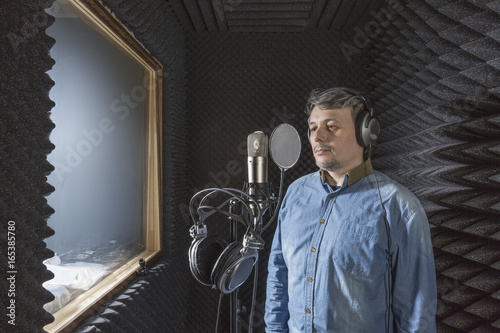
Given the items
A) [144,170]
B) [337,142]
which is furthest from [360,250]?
[144,170]

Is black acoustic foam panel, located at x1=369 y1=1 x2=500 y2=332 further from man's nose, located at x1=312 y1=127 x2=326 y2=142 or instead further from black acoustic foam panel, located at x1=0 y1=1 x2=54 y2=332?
black acoustic foam panel, located at x1=0 y1=1 x2=54 y2=332

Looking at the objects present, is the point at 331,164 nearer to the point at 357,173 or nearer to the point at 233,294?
the point at 357,173

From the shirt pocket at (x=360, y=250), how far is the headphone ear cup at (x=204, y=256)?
477 millimetres

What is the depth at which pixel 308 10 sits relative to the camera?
2059 millimetres

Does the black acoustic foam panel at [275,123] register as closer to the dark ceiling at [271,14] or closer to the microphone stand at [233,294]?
the dark ceiling at [271,14]

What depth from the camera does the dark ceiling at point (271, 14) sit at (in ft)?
6.52

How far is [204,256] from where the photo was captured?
1.20 metres

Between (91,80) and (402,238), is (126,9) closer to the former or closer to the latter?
(91,80)

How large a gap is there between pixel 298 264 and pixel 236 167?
1.29 metres

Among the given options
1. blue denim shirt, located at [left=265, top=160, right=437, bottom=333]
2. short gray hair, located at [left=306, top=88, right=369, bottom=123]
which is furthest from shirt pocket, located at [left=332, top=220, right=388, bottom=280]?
short gray hair, located at [left=306, top=88, right=369, bottom=123]

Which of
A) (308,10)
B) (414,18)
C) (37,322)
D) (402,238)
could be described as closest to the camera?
(37,322)

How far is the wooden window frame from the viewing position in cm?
118

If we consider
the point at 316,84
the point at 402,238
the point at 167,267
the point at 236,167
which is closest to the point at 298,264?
the point at 402,238

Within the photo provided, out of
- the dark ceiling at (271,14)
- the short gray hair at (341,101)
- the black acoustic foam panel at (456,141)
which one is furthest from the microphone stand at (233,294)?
the dark ceiling at (271,14)
